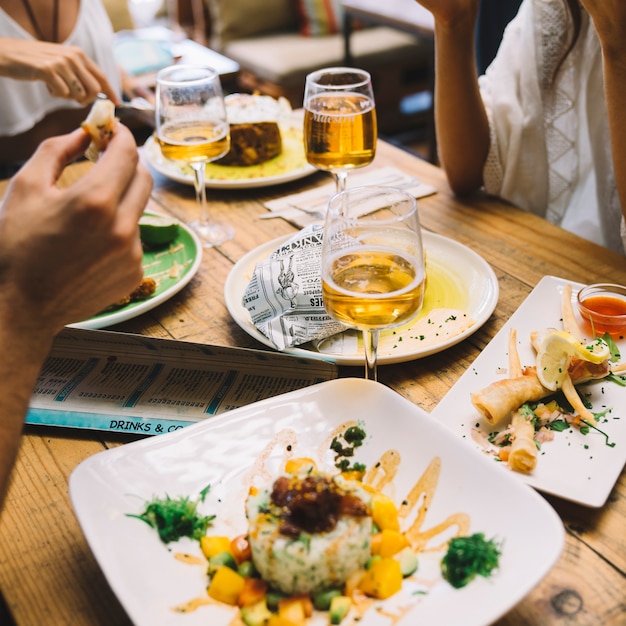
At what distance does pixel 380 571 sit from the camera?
2.19 ft

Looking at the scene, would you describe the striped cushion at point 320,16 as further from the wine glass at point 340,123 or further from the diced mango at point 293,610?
the diced mango at point 293,610

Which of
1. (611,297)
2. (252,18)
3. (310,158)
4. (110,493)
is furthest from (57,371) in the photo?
(252,18)

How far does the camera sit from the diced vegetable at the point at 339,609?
64 centimetres

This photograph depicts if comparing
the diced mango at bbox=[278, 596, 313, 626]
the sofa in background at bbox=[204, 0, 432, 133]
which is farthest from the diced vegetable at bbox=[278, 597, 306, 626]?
the sofa in background at bbox=[204, 0, 432, 133]

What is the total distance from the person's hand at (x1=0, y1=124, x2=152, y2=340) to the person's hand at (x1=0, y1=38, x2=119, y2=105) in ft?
3.30

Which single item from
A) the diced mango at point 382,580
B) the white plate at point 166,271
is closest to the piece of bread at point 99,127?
the white plate at point 166,271

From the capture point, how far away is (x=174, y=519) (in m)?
0.73

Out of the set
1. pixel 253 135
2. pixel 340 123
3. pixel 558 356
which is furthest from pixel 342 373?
pixel 253 135

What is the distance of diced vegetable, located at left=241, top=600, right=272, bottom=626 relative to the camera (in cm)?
64

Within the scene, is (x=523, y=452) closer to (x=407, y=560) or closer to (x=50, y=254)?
(x=407, y=560)

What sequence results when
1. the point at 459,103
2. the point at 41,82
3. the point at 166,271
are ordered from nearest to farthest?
the point at 166,271, the point at 459,103, the point at 41,82

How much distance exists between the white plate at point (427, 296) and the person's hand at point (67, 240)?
1.16ft

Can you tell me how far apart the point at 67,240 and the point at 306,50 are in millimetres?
4018

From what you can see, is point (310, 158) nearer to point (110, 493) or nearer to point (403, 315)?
point (403, 315)
